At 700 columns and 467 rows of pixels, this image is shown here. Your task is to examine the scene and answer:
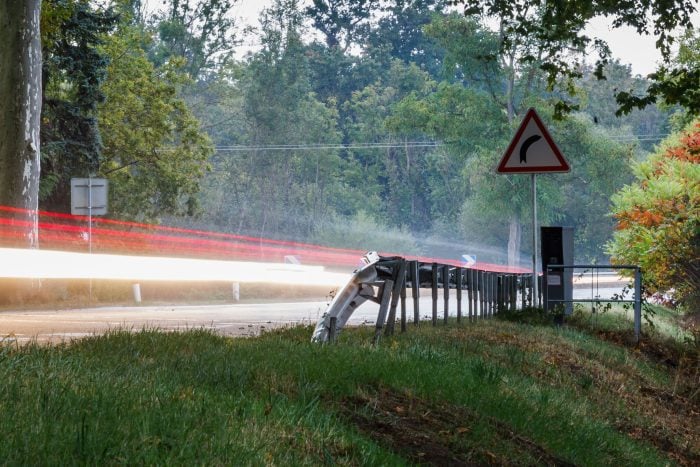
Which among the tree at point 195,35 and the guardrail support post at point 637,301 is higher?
the tree at point 195,35

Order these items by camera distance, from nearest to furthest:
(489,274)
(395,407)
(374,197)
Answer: (395,407)
(489,274)
(374,197)

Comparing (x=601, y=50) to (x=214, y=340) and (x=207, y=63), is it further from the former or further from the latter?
(x=207, y=63)

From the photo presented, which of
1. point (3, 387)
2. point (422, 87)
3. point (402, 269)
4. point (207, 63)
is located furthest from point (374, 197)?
point (3, 387)

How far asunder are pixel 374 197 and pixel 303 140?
13188 mm

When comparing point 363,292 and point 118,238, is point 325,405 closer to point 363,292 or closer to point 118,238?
point 363,292

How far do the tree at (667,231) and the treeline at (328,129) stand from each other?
18.1 m

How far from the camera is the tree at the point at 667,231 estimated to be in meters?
27.5

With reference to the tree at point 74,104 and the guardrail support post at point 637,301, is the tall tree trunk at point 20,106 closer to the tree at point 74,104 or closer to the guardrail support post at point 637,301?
the tree at point 74,104

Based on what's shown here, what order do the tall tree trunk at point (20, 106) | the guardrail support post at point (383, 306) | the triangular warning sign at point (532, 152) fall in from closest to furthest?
the guardrail support post at point (383, 306) < the triangular warning sign at point (532, 152) < the tall tree trunk at point (20, 106)

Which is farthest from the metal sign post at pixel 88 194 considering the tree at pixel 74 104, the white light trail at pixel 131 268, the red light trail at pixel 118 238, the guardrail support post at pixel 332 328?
the guardrail support post at pixel 332 328

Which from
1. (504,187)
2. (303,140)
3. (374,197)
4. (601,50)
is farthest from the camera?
(374,197)

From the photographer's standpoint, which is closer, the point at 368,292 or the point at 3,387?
the point at 3,387

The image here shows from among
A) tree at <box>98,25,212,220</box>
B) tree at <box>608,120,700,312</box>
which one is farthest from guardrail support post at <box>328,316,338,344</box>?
tree at <box>98,25,212,220</box>

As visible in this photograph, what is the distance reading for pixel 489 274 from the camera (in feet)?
71.2
